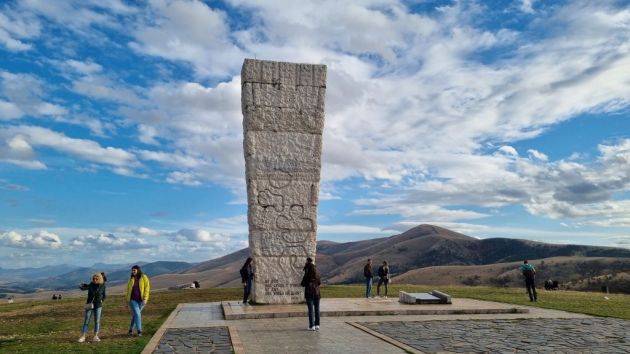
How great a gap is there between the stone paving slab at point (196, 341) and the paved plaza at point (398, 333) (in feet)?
0.07

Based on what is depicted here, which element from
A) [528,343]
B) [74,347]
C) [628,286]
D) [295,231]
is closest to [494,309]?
[528,343]

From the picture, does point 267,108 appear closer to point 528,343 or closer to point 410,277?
point 528,343

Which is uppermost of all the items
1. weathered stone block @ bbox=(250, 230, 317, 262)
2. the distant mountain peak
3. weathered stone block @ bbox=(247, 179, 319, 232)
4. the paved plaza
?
the distant mountain peak

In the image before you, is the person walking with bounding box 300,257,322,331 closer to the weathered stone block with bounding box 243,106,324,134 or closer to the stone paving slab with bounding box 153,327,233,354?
the stone paving slab with bounding box 153,327,233,354

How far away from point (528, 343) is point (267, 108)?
11.6 m

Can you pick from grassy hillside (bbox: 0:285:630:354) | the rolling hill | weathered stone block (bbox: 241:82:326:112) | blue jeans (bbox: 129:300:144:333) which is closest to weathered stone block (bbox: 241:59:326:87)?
weathered stone block (bbox: 241:82:326:112)

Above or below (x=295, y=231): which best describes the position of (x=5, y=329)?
below

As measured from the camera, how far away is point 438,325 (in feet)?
45.4

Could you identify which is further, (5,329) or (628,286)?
(628,286)

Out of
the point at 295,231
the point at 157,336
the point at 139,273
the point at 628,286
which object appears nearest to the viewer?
the point at 157,336

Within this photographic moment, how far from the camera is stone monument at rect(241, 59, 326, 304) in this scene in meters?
18.0

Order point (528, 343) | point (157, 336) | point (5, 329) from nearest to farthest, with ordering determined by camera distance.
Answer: point (528, 343) < point (157, 336) < point (5, 329)

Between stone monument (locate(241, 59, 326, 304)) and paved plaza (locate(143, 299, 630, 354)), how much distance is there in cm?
169

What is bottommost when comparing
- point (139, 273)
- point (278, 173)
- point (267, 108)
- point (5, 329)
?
point (5, 329)
